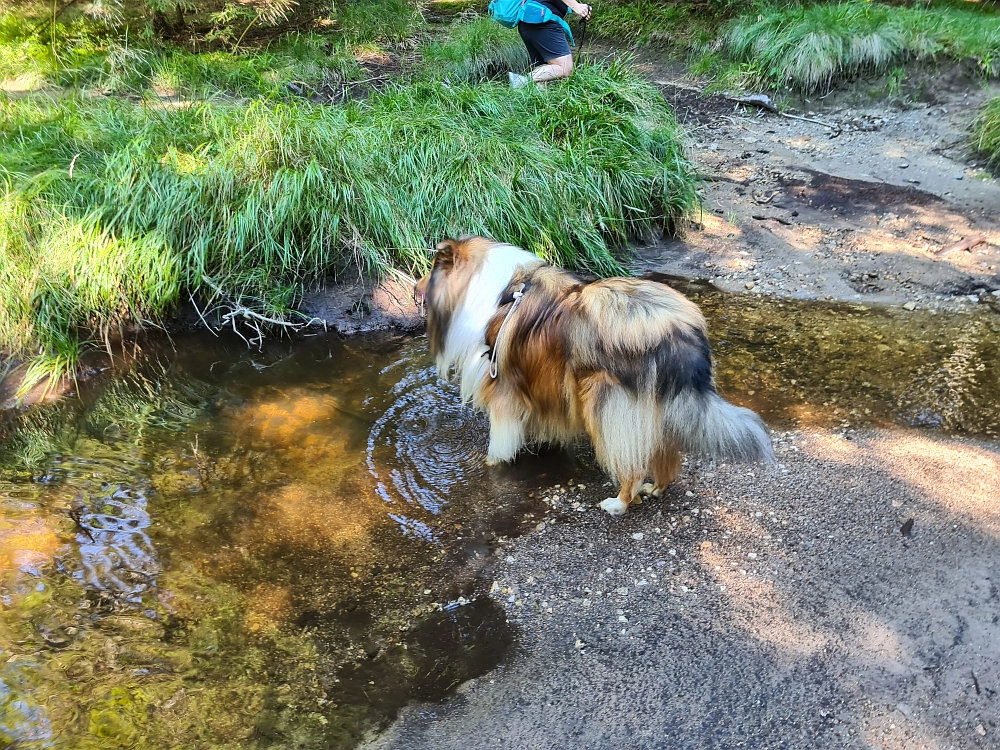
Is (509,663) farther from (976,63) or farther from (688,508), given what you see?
(976,63)

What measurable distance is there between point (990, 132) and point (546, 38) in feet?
14.2

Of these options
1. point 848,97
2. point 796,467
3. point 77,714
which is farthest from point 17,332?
point 848,97

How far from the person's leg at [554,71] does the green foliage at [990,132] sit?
13.0 ft

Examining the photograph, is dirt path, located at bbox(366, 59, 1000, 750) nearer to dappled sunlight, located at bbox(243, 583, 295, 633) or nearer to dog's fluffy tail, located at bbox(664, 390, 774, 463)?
dog's fluffy tail, located at bbox(664, 390, 774, 463)

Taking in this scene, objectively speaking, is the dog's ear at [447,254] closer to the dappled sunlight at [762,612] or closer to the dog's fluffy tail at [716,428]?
the dog's fluffy tail at [716,428]

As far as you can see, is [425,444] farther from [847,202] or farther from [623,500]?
[847,202]

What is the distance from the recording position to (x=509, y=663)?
8.70 ft

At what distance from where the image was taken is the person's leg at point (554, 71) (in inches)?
274

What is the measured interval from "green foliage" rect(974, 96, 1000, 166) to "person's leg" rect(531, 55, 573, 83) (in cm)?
396

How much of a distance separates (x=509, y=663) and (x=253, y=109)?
507cm

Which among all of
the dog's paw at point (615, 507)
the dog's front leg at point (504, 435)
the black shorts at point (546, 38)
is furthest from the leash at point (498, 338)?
the black shorts at point (546, 38)

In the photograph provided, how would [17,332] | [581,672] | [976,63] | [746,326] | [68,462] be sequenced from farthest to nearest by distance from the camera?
[976,63] < [746,326] < [17,332] < [68,462] < [581,672]

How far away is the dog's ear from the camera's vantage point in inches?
138

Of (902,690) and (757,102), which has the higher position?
(757,102)
